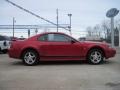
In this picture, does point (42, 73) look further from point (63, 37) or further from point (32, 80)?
point (63, 37)

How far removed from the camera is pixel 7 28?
59.5 m

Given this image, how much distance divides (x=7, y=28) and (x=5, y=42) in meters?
40.1

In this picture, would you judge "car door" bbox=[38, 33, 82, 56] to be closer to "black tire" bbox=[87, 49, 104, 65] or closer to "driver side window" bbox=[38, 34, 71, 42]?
"driver side window" bbox=[38, 34, 71, 42]

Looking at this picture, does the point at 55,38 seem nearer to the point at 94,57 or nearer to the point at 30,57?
the point at 30,57

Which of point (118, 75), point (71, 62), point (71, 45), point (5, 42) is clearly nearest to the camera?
point (118, 75)

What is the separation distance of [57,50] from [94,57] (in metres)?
1.57

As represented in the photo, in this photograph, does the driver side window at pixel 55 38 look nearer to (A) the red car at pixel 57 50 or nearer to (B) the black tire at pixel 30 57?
(A) the red car at pixel 57 50

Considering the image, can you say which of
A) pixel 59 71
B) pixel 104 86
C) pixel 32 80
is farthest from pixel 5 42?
pixel 104 86

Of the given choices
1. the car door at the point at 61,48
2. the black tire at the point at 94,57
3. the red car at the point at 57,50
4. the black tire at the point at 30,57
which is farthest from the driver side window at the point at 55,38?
the black tire at the point at 94,57

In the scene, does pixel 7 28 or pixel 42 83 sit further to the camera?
pixel 7 28

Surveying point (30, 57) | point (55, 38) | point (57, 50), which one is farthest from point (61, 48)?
point (30, 57)

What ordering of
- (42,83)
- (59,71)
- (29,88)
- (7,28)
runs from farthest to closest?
(7,28)
(59,71)
(42,83)
(29,88)

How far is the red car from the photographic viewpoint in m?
12.3

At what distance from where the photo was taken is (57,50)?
12.4 metres
